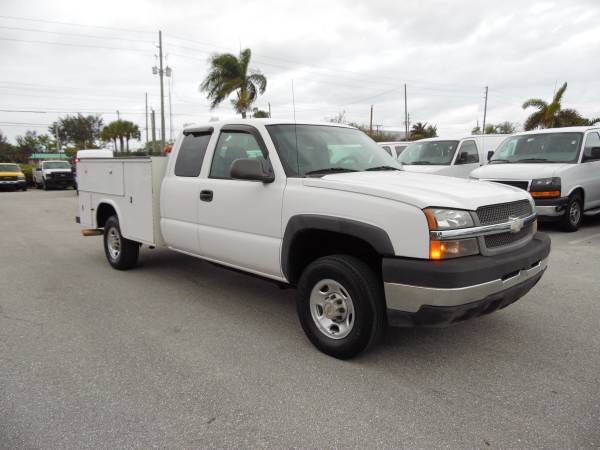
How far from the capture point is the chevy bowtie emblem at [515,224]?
3.36 m

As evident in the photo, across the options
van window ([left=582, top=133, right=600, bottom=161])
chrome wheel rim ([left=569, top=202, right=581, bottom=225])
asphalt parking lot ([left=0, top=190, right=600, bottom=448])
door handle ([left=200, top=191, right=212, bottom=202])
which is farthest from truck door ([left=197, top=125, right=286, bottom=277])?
van window ([left=582, top=133, right=600, bottom=161])

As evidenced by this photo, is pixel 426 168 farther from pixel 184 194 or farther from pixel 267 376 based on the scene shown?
pixel 267 376

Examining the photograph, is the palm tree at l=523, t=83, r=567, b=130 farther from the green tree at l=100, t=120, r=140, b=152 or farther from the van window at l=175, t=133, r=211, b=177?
the green tree at l=100, t=120, r=140, b=152

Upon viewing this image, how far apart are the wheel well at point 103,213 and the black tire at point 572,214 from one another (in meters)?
7.69

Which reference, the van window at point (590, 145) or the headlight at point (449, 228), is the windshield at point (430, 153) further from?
the headlight at point (449, 228)

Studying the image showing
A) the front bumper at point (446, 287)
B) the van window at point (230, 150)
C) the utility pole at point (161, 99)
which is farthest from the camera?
the utility pole at point (161, 99)

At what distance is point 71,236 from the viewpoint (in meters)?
9.64

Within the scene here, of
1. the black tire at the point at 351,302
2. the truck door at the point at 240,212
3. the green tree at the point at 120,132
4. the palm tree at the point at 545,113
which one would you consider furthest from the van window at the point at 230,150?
the green tree at the point at 120,132

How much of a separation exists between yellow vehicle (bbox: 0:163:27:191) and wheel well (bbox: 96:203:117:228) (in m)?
23.9

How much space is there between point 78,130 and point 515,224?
10137 centimetres

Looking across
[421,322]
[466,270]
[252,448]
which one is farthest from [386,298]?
[252,448]

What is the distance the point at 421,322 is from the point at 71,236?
27.7 ft

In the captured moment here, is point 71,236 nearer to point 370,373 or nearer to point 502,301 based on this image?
point 370,373

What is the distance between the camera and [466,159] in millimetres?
11797
